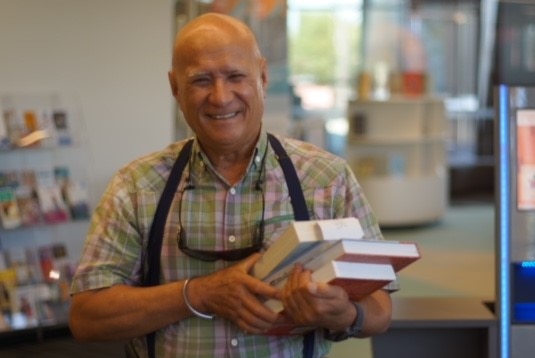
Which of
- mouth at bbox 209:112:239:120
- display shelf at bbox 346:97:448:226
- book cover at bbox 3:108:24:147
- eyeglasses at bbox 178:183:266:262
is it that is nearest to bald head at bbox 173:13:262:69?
mouth at bbox 209:112:239:120

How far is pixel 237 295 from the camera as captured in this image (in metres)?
1.68

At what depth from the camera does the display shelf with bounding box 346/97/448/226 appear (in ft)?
30.9

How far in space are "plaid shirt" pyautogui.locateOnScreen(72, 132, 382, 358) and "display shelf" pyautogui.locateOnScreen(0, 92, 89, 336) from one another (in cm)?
349

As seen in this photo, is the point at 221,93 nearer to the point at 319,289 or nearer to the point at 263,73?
the point at 263,73

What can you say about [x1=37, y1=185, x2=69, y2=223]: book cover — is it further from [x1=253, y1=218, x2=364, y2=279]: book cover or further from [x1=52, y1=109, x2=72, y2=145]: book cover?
[x1=253, y1=218, x2=364, y2=279]: book cover

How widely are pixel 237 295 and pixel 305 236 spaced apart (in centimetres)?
24

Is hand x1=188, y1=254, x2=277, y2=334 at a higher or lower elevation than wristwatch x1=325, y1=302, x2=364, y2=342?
higher

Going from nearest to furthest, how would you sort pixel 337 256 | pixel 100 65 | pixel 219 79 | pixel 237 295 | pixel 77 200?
pixel 337 256 → pixel 237 295 → pixel 219 79 → pixel 77 200 → pixel 100 65

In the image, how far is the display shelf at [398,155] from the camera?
941cm

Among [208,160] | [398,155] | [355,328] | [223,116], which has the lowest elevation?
[398,155]

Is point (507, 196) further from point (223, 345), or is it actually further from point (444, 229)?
point (444, 229)

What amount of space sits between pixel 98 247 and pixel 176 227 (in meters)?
0.18

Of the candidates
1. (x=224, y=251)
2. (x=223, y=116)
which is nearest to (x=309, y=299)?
(x=224, y=251)

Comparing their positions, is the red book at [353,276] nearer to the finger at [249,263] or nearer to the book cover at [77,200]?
the finger at [249,263]
